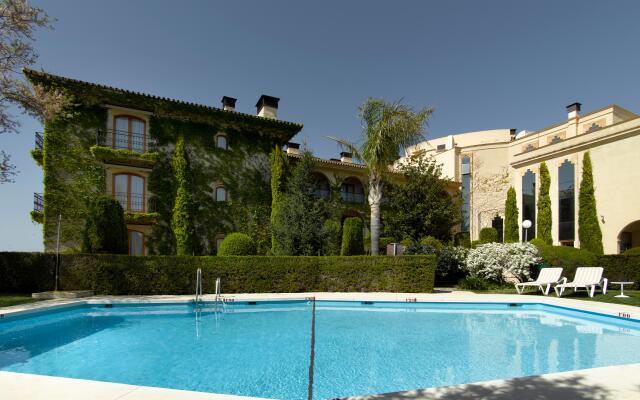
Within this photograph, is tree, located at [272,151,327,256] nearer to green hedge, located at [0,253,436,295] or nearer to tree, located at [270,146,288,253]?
green hedge, located at [0,253,436,295]

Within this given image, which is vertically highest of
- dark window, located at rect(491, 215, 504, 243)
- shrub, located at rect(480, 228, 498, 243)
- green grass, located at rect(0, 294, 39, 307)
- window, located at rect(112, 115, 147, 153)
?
window, located at rect(112, 115, 147, 153)

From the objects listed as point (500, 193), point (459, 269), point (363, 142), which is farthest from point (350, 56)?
point (500, 193)

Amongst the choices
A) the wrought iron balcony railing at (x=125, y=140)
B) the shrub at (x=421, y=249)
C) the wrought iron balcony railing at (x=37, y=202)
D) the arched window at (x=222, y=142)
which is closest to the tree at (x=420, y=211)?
the shrub at (x=421, y=249)

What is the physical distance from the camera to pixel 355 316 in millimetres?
10680

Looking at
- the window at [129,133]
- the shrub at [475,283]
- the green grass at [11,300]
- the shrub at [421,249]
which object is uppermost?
the window at [129,133]

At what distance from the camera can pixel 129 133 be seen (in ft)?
63.1

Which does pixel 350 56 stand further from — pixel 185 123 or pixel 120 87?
pixel 120 87

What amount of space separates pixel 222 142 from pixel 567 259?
19.2m

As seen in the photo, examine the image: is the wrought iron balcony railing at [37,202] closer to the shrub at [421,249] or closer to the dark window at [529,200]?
the shrub at [421,249]

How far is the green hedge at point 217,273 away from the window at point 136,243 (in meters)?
5.61

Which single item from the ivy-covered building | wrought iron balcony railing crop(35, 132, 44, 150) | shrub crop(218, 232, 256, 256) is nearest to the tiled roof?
the ivy-covered building

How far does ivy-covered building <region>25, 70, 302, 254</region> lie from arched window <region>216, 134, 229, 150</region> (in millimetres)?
58

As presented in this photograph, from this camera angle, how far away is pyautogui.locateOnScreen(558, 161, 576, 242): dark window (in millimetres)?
25094

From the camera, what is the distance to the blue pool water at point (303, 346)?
17.7 feet
